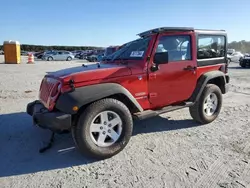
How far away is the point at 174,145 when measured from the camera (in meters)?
4.20

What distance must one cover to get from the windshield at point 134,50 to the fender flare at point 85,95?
807 millimetres

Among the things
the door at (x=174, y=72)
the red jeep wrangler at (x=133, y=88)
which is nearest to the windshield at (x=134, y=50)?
the red jeep wrangler at (x=133, y=88)

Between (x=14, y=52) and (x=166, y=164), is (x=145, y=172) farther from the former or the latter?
(x=14, y=52)

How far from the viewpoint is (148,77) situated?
4.27m

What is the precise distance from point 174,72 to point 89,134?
6.60ft

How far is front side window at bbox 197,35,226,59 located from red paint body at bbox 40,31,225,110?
0.76 feet

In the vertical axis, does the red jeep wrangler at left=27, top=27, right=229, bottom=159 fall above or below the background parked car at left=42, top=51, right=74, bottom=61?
below

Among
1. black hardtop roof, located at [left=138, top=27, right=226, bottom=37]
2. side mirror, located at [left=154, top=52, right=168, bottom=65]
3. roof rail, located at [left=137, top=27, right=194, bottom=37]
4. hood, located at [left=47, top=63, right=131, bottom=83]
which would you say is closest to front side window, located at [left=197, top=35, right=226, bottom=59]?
black hardtop roof, located at [left=138, top=27, right=226, bottom=37]

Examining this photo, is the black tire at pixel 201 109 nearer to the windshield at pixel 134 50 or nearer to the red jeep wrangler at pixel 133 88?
the red jeep wrangler at pixel 133 88

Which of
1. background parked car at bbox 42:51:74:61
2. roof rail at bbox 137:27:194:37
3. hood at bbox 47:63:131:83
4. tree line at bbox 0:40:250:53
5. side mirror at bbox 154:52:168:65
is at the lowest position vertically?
hood at bbox 47:63:131:83

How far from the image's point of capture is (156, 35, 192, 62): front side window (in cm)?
451

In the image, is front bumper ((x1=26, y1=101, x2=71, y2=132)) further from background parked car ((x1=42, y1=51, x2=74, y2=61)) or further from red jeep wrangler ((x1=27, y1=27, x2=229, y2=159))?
background parked car ((x1=42, y1=51, x2=74, y2=61))

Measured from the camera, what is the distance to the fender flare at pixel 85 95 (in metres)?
3.50

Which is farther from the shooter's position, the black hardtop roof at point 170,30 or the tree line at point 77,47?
the tree line at point 77,47
